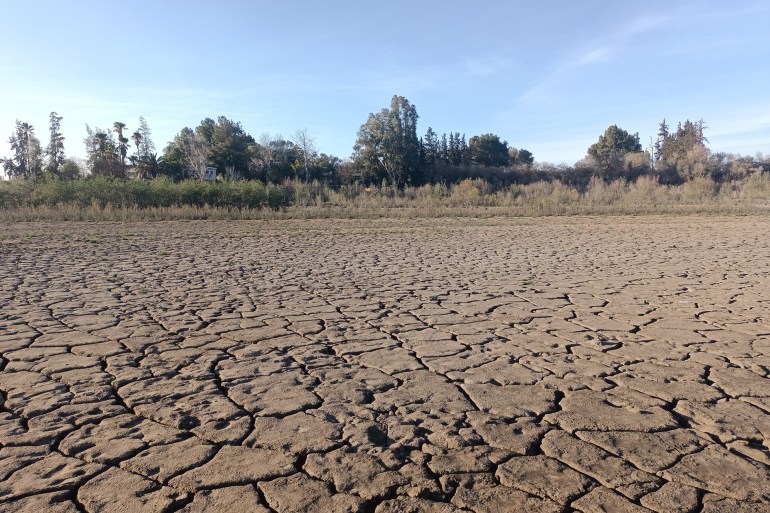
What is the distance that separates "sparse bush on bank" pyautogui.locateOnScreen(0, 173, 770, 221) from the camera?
18.6 m

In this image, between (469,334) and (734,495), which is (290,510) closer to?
(734,495)

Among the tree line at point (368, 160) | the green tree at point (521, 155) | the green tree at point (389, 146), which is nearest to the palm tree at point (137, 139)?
the tree line at point (368, 160)

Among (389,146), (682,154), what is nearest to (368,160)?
(389,146)

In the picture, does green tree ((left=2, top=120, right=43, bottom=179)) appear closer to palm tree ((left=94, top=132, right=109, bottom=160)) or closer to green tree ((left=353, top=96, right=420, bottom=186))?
palm tree ((left=94, top=132, right=109, bottom=160))

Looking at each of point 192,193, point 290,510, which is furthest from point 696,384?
point 192,193

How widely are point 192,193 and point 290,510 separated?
20.3 meters

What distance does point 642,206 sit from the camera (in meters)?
23.1

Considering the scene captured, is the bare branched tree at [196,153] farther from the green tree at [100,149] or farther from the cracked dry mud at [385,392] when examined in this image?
the cracked dry mud at [385,392]

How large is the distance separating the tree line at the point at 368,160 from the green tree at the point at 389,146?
0.06 meters

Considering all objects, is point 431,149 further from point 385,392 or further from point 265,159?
point 385,392

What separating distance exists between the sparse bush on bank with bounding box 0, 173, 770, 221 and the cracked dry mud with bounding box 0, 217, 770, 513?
1202 cm

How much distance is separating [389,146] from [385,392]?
33.2 m

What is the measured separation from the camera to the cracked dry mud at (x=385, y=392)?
2189mm

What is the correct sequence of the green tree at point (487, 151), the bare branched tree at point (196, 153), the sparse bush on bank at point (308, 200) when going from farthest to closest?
the green tree at point (487, 151)
the bare branched tree at point (196, 153)
the sparse bush on bank at point (308, 200)
